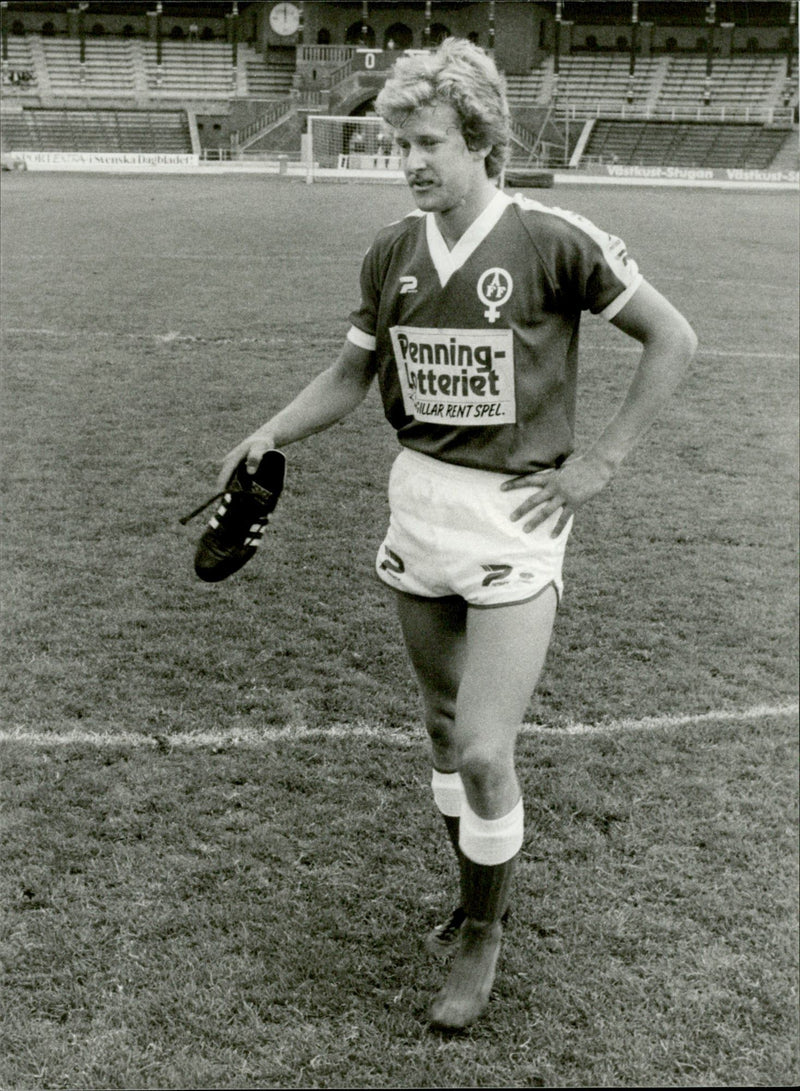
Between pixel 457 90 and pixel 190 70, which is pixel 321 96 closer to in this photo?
pixel 190 70

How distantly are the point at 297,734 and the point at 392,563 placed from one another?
143 cm

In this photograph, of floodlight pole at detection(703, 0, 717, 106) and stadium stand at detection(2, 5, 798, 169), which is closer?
stadium stand at detection(2, 5, 798, 169)

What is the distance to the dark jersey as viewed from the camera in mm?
2701

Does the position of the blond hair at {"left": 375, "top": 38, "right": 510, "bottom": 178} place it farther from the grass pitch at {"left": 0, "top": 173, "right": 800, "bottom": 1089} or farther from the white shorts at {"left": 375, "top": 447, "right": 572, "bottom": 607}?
the grass pitch at {"left": 0, "top": 173, "right": 800, "bottom": 1089}

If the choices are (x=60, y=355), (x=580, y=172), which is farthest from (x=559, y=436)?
(x=580, y=172)

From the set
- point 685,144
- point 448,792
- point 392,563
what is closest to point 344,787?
point 448,792

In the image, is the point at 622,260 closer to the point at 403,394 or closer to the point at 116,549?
the point at 403,394

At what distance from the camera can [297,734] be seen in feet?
13.9

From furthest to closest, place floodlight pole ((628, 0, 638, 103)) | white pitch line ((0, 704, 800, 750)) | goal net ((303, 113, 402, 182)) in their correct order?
floodlight pole ((628, 0, 638, 103))
goal net ((303, 113, 402, 182))
white pitch line ((0, 704, 800, 750))

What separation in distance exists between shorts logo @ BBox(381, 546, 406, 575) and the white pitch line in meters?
1.32

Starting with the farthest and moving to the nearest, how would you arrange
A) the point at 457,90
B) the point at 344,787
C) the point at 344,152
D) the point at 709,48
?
the point at 709,48 → the point at 344,152 → the point at 344,787 → the point at 457,90

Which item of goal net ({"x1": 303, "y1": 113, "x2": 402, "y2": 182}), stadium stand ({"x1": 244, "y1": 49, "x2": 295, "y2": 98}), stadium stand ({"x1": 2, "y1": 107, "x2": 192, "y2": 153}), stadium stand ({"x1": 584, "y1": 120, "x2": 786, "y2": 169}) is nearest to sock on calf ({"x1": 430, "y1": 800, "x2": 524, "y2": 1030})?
goal net ({"x1": 303, "y1": 113, "x2": 402, "y2": 182})

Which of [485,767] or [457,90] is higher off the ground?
A: [457,90]

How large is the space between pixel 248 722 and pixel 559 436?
1.97m
